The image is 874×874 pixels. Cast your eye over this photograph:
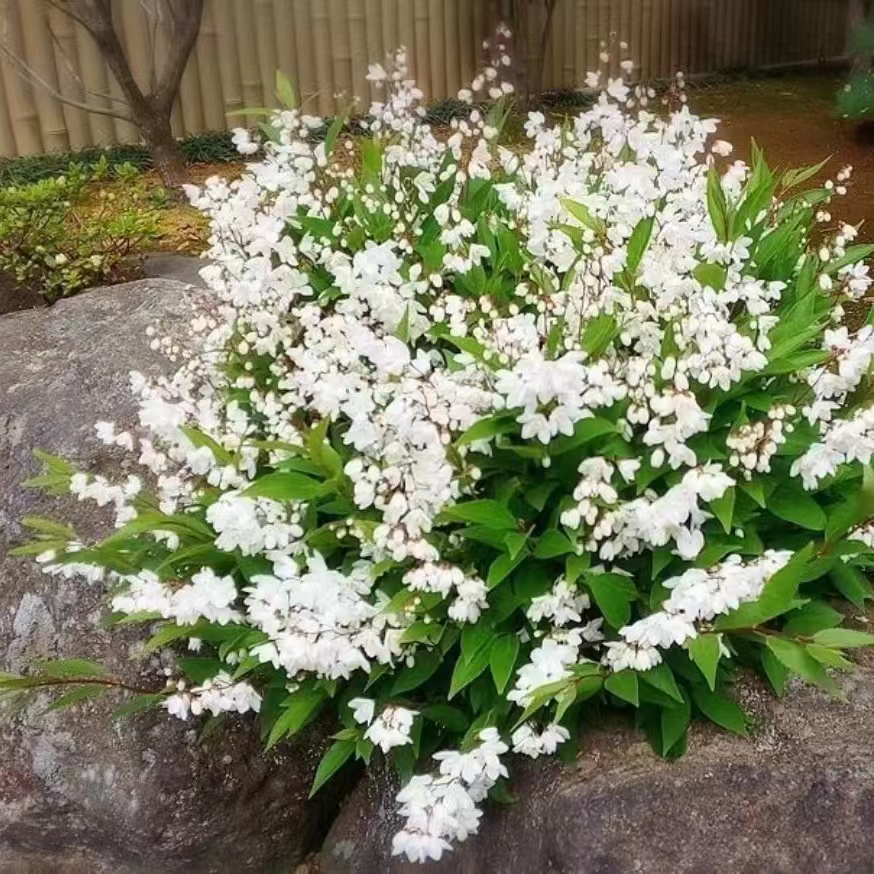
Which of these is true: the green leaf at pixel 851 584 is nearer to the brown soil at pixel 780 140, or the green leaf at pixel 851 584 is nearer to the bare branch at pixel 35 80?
the brown soil at pixel 780 140

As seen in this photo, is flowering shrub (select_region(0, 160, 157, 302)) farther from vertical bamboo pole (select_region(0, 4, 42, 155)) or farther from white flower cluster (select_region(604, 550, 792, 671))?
white flower cluster (select_region(604, 550, 792, 671))

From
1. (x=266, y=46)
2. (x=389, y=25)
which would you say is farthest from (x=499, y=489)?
(x=389, y=25)

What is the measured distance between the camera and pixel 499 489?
8.26 ft

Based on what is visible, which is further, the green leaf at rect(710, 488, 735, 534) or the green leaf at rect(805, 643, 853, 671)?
the green leaf at rect(710, 488, 735, 534)

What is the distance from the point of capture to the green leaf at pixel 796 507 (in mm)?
2520

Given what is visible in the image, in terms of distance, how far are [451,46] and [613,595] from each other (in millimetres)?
9923

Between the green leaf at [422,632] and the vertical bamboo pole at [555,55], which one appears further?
the vertical bamboo pole at [555,55]

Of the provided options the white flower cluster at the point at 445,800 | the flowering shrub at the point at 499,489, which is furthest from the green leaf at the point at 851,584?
the white flower cluster at the point at 445,800

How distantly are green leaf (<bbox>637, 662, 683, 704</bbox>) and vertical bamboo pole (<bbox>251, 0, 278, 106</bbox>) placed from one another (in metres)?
8.32

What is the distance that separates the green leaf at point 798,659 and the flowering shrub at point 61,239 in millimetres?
4123

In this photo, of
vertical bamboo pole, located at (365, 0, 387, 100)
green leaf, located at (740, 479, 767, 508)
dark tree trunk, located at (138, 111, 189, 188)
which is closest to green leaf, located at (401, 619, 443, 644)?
green leaf, located at (740, 479, 767, 508)

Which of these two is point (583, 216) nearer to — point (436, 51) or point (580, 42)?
point (436, 51)

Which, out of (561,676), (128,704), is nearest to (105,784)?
(128,704)

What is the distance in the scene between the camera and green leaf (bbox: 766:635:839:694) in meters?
2.19
